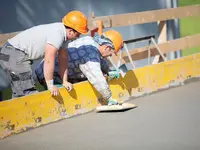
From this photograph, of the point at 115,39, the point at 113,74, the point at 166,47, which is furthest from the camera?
the point at 166,47

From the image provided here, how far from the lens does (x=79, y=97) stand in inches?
297

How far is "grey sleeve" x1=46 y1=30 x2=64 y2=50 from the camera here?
267 inches

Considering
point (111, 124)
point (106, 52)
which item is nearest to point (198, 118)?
point (111, 124)

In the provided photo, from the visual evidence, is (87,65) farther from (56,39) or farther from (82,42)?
(56,39)

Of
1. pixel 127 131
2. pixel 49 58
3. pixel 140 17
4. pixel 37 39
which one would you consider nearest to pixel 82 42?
pixel 37 39


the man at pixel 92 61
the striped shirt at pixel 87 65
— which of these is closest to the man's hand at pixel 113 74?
the man at pixel 92 61

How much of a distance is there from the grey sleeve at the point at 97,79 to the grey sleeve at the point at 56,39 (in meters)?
0.89

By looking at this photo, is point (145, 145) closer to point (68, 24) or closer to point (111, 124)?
point (111, 124)

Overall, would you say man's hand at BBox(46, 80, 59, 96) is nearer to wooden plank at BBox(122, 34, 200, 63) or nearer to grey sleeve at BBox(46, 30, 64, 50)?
grey sleeve at BBox(46, 30, 64, 50)

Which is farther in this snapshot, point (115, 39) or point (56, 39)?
point (115, 39)

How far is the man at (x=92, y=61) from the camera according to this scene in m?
7.66

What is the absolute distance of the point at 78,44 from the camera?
800 cm

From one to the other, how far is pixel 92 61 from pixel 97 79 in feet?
0.82

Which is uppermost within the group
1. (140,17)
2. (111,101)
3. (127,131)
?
(140,17)
